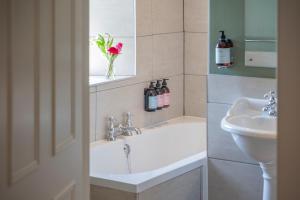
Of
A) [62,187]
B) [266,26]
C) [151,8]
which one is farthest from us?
[151,8]

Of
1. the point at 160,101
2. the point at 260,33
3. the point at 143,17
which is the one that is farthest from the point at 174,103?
the point at 260,33

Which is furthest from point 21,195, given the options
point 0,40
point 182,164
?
point 182,164

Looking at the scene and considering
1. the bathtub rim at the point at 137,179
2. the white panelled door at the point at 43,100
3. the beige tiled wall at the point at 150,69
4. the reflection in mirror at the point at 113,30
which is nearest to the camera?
the white panelled door at the point at 43,100

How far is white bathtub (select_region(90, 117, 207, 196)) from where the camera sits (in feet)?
11.4

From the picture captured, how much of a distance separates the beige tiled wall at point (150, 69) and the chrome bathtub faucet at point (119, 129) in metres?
0.05

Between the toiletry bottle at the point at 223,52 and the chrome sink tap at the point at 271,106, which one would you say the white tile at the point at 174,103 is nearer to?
the toiletry bottle at the point at 223,52

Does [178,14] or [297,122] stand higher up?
[178,14]

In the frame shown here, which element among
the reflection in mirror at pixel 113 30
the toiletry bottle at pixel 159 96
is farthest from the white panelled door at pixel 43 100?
the toiletry bottle at pixel 159 96

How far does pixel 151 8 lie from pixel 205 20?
0.50 m

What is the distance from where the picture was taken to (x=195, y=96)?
4980 millimetres

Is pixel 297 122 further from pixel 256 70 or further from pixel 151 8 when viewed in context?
pixel 151 8

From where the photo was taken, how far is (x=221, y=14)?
151 inches

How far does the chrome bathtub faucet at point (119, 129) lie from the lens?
4184 millimetres

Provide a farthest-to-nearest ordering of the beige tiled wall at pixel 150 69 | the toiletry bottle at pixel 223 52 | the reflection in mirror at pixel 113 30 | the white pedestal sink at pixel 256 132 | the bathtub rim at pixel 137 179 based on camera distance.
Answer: the reflection in mirror at pixel 113 30 < the beige tiled wall at pixel 150 69 < the toiletry bottle at pixel 223 52 < the bathtub rim at pixel 137 179 < the white pedestal sink at pixel 256 132
